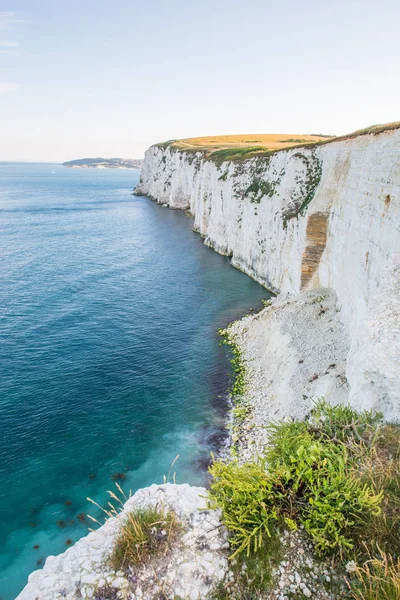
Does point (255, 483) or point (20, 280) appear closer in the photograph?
point (255, 483)

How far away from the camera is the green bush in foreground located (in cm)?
703

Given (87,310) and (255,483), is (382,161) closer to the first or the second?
(255,483)

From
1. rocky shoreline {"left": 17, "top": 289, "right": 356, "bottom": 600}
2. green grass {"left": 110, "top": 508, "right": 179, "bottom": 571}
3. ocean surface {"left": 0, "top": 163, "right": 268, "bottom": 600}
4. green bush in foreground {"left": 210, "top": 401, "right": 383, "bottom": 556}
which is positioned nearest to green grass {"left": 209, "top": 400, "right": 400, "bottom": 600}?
green bush in foreground {"left": 210, "top": 401, "right": 383, "bottom": 556}

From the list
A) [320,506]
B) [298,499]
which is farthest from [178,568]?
[320,506]

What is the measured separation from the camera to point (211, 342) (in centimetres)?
3334

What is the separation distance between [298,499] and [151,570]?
333 centimetres

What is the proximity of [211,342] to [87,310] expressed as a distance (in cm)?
1450

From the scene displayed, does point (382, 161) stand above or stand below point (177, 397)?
above

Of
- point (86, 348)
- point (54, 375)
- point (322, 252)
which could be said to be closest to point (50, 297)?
point (86, 348)

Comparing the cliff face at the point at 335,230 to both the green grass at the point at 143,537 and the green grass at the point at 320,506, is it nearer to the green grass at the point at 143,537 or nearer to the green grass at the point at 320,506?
the green grass at the point at 320,506

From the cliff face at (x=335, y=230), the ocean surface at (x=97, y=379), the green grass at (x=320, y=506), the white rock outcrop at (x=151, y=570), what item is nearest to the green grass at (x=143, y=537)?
the white rock outcrop at (x=151, y=570)

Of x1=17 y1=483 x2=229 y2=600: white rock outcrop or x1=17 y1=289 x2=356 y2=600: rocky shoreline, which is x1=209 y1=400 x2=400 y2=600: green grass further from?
x1=17 y1=483 x2=229 y2=600: white rock outcrop

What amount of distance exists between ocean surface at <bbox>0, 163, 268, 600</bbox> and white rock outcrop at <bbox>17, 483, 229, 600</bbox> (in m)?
9.77

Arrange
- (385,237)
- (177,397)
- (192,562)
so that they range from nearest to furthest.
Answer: (192,562), (385,237), (177,397)
